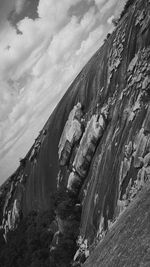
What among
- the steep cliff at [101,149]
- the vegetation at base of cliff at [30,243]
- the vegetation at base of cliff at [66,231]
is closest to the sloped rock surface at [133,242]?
the steep cliff at [101,149]

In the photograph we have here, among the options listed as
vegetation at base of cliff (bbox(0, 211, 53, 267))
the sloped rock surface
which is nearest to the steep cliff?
the sloped rock surface

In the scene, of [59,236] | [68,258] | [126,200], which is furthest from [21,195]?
[126,200]

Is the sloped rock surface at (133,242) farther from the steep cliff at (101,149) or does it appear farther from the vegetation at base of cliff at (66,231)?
the vegetation at base of cliff at (66,231)

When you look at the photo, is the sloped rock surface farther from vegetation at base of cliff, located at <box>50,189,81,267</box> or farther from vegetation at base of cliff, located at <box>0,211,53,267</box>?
vegetation at base of cliff, located at <box>0,211,53,267</box>

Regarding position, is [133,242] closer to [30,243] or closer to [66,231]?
[66,231]

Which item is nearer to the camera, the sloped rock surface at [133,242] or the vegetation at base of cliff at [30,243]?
the sloped rock surface at [133,242]
